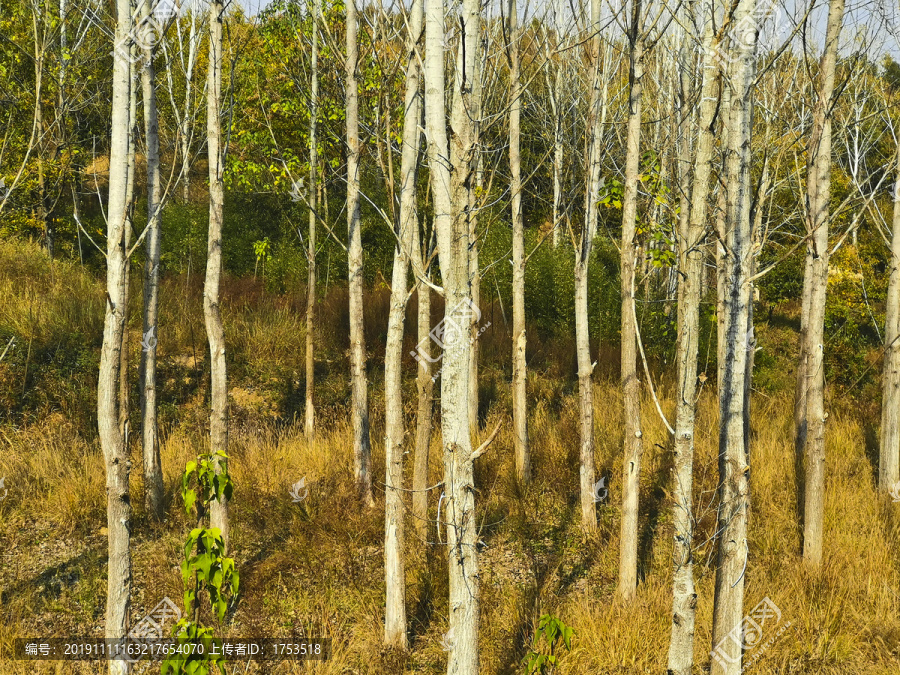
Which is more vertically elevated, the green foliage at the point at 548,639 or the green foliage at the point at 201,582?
the green foliage at the point at 201,582

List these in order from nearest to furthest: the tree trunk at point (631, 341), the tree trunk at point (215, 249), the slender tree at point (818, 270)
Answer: the tree trunk at point (631, 341) < the tree trunk at point (215, 249) < the slender tree at point (818, 270)

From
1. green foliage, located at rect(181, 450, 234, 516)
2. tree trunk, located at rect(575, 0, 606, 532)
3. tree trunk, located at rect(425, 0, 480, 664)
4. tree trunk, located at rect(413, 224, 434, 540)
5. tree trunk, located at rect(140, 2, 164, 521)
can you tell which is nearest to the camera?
tree trunk, located at rect(425, 0, 480, 664)

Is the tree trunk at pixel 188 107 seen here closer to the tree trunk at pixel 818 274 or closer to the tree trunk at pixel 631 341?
the tree trunk at pixel 631 341

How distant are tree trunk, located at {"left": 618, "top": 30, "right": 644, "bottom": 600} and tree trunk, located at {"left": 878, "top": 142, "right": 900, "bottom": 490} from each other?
317 cm

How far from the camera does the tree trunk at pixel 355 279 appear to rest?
5.85 meters

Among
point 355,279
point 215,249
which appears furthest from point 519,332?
point 215,249

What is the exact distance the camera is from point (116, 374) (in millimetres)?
3699

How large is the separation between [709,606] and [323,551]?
313 centimetres

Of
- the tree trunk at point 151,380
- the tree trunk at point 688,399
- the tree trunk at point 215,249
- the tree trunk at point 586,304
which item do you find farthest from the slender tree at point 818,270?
the tree trunk at point 151,380

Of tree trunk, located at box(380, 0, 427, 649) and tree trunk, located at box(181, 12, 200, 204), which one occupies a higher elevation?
tree trunk, located at box(181, 12, 200, 204)

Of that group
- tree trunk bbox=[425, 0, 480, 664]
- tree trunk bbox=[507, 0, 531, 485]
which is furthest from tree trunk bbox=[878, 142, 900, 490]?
tree trunk bbox=[425, 0, 480, 664]
